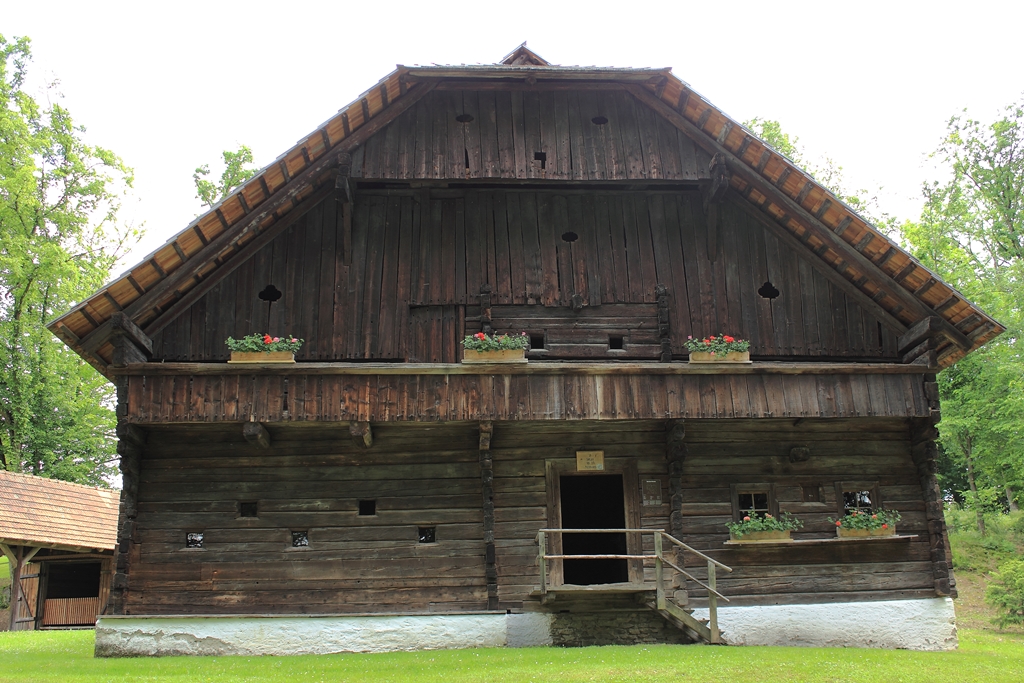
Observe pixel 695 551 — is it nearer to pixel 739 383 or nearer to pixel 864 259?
pixel 739 383

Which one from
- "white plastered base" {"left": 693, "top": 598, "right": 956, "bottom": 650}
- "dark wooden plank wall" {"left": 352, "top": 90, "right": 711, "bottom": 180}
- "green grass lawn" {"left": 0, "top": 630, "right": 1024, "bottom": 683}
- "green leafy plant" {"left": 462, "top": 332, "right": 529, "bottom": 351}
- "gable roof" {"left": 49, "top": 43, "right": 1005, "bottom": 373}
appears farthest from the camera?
"dark wooden plank wall" {"left": 352, "top": 90, "right": 711, "bottom": 180}

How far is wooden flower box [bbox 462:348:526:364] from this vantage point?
13.8 m

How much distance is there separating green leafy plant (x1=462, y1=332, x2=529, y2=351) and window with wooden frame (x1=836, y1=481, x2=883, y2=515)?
20.0ft

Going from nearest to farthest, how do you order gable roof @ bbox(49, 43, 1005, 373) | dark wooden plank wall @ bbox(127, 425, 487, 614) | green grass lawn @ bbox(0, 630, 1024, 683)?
green grass lawn @ bbox(0, 630, 1024, 683), gable roof @ bbox(49, 43, 1005, 373), dark wooden plank wall @ bbox(127, 425, 487, 614)

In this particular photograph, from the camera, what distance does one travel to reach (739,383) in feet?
46.9

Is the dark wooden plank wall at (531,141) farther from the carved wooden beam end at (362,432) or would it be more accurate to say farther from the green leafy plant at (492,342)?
the carved wooden beam end at (362,432)

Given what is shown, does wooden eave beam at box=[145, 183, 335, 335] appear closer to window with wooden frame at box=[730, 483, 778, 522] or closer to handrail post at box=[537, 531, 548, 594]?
handrail post at box=[537, 531, 548, 594]

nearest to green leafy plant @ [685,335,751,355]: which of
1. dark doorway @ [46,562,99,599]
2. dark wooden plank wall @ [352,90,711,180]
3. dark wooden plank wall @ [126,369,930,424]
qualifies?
dark wooden plank wall @ [126,369,930,424]

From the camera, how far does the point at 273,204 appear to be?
14.3 m

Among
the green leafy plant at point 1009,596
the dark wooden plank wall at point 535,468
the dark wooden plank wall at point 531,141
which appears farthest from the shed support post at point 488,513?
the green leafy plant at point 1009,596

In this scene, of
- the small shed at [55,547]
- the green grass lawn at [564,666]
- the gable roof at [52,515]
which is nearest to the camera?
the green grass lawn at [564,666]

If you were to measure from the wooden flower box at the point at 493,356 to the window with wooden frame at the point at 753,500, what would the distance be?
4.44 meters

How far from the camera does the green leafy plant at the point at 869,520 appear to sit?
Result: 1447 centimetres

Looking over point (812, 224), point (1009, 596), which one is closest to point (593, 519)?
point (812, 224)
